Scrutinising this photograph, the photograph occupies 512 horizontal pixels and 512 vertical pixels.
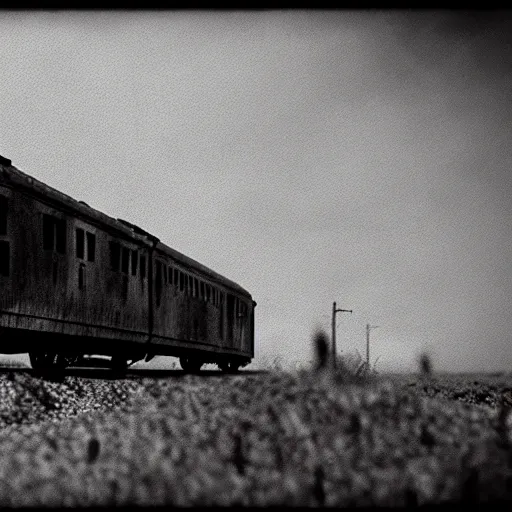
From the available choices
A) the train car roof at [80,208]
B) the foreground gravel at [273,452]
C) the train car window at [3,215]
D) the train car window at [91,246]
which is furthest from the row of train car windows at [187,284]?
the foreground gravel at [273,452]

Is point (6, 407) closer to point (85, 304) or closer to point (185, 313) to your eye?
point (85, 304)

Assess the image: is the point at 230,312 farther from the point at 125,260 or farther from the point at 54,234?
the point at 54,234

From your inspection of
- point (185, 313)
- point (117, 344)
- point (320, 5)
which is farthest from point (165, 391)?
point (185, 313)

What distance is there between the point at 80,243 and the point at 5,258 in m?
2.76

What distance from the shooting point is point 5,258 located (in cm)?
1239

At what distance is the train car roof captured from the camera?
1259 centimetres

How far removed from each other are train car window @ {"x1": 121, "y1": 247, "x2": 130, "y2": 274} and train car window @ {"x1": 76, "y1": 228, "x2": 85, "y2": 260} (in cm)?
237

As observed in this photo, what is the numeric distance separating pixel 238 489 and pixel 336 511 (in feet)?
1.92

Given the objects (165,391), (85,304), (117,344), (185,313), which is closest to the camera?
(165,391)

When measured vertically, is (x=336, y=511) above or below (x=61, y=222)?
below

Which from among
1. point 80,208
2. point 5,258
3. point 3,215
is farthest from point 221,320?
point 3,215

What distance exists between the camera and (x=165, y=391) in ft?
26.1

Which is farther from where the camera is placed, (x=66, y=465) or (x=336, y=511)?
(x=66, y=465)

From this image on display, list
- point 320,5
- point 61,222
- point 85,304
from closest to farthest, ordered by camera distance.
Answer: point 320,5 → point 61,222 → point 85,304
